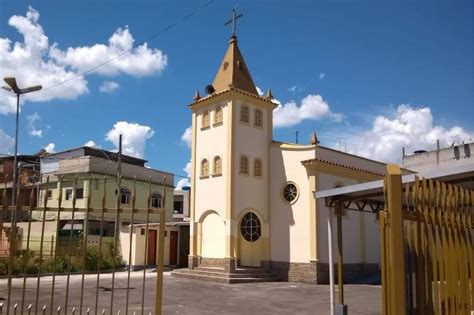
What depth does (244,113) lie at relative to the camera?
2269 cm

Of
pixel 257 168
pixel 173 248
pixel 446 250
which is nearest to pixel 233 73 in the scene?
pixel 257 168

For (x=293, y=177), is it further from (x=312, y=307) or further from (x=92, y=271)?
(x=92, y=271)

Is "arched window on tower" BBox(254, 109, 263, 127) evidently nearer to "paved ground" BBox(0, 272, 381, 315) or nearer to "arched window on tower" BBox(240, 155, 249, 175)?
"arched window on tower" BBox(240, 155, 249, 175)

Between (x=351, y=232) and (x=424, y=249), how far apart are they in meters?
18.4

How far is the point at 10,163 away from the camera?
3988 cm

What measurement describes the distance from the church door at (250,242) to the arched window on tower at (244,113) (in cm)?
459

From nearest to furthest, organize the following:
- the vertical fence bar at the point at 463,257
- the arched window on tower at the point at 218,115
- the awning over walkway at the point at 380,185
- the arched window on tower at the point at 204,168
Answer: the vertical fence bar at the point at 463,257
the awning over walkway at the point at 380,185
the arched window on tower at the point at 218,115
the arched window on tower at the point at 204,168

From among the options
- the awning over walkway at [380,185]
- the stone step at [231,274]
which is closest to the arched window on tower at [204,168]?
the stone step at [231,274]

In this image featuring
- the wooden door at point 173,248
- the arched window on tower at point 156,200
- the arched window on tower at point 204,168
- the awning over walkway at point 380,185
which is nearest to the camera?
the awning over walkway at point 380,185

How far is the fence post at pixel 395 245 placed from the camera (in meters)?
4.13

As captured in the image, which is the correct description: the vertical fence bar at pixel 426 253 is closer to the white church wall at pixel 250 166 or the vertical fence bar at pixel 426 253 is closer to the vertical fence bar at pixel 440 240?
the vertical fence bar at pixel 440 240

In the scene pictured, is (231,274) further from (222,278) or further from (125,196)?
(125,196)

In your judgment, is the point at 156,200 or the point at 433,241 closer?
the point at 433,241

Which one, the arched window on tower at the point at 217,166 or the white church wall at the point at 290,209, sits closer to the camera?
the white church wall at the point at 290,209
